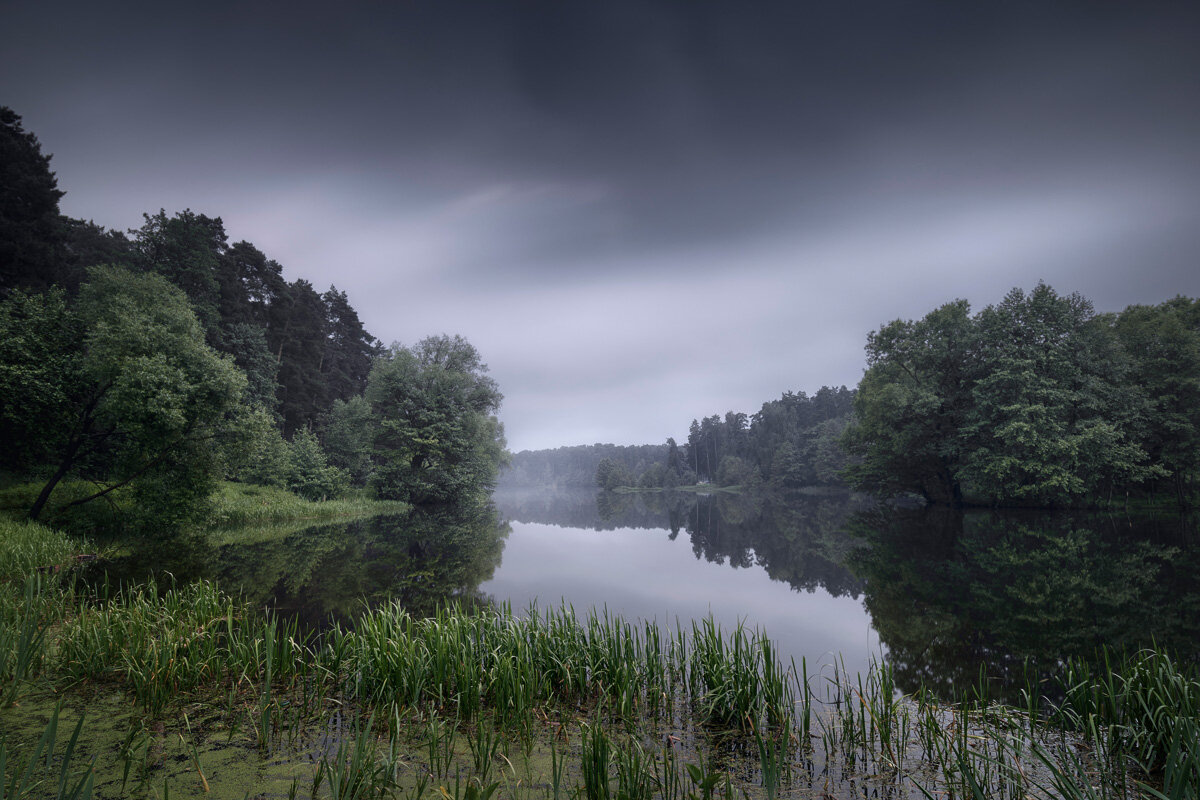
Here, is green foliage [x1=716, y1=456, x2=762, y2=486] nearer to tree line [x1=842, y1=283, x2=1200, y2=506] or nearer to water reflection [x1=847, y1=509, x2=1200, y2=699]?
tree line [x1=842, y1=283, x2=1200, y2=506]

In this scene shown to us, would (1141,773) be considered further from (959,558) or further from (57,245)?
(57,245)

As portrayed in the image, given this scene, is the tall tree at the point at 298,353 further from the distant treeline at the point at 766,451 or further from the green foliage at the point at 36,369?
the distant treeline at the point at 766,451

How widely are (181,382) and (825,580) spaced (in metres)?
21.7

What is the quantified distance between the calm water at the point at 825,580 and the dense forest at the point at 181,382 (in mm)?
4144

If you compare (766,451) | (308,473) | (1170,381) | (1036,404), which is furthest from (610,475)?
(1170,381)

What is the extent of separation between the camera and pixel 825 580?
12.8m

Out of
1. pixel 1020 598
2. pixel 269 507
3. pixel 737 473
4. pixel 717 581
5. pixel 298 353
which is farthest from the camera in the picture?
pixel 737 473

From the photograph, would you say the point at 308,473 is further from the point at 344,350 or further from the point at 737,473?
the point at 737,473

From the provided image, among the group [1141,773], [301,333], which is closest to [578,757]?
[1141,773]

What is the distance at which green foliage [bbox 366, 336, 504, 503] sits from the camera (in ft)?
117

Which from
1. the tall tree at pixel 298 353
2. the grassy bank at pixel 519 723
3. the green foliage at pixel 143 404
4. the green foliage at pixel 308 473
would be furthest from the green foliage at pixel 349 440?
the grassy bank at pixel 519 723

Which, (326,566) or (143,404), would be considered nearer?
(326,566)

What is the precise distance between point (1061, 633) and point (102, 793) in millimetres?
12436

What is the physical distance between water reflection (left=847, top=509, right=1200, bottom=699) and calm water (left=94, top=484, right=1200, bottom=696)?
5cm
